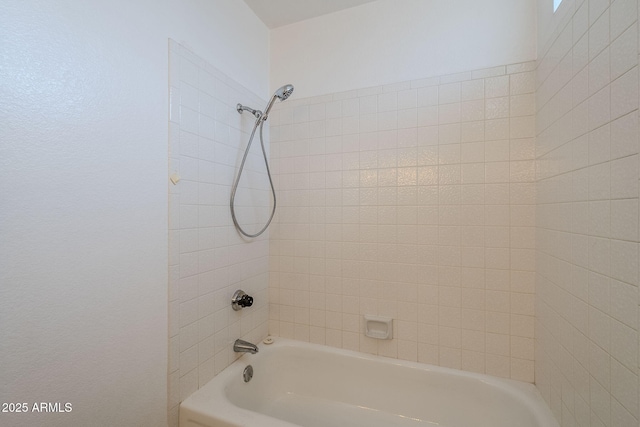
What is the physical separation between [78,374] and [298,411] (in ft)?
3.74

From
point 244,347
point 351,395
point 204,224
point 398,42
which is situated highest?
point 398,42

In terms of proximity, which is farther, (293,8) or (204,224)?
(293,8)

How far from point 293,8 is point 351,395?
2280 mm

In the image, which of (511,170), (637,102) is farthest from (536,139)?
(637,102)

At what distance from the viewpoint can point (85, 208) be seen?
2.74 feet

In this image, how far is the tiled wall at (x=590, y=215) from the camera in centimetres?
67

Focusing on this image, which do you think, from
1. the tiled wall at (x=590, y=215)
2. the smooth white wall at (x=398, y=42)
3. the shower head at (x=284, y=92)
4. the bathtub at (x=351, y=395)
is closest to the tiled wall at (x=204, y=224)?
the bathtub at (x=351, y=395)

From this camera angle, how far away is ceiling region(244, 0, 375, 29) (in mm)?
1601

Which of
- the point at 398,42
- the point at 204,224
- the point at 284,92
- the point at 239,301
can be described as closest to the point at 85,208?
the point at 204,224

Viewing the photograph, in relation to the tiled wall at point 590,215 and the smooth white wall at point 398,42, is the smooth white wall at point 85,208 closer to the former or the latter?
the smooth white wall at point 398,42

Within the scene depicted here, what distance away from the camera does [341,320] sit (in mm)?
1664

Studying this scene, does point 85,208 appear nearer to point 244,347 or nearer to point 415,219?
point 244,347

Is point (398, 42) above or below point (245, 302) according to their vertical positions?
above

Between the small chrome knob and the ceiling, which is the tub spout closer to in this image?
the small chrome knob
